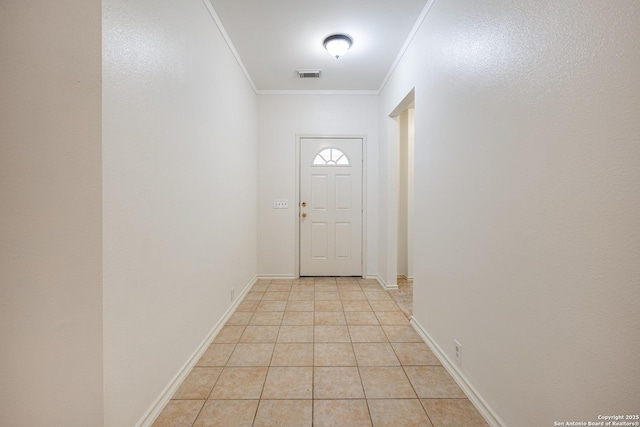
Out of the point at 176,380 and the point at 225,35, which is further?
the point at 225,35

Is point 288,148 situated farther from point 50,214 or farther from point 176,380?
point 50,214

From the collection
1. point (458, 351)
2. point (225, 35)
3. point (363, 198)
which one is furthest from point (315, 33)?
point (458, 351)

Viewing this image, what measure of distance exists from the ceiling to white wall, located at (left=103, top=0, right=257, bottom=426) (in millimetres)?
330

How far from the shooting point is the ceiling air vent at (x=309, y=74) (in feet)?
11.2

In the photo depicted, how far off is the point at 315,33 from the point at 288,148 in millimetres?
1691

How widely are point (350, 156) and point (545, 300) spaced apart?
3.31 meters

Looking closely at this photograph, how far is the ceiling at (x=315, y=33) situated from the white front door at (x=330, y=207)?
976mm

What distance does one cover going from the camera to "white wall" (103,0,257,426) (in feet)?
3.73

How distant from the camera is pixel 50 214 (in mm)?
1011

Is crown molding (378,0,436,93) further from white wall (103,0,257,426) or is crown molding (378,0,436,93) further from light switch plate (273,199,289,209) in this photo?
light switch plate (273,199,289,209)

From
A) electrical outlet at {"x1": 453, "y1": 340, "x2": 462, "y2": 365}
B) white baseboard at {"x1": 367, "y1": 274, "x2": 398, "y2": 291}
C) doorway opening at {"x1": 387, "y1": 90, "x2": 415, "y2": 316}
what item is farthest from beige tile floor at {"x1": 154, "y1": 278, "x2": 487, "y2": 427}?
doorway opening at {"x1": 387, "y1": 90, "x2": 415, "y2": 316}

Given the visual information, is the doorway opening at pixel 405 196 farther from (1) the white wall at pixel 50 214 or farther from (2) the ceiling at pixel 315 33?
(1) the white wall at pixel 50 214

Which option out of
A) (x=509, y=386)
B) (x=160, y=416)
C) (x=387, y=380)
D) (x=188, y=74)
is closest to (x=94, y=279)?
(x=160, y=416)

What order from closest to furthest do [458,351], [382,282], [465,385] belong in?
1. [465,385]
2. [458,351]
3. [382,282]
